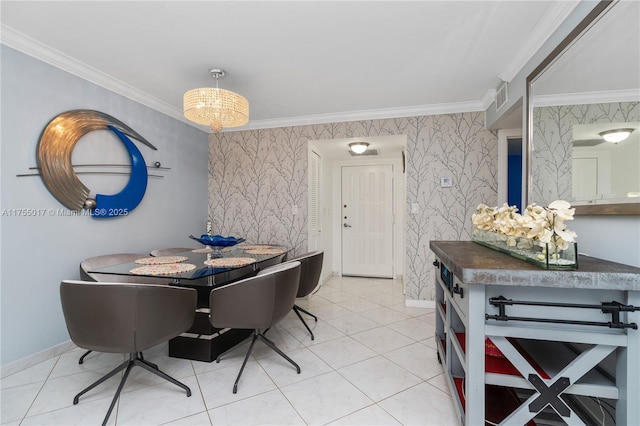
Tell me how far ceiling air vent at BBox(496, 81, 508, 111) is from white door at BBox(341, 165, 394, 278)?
2.18 meters

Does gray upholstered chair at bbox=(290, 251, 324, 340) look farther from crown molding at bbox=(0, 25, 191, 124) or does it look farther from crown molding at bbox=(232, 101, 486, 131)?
crown molding at bbox=(0, 25, 191, 124)

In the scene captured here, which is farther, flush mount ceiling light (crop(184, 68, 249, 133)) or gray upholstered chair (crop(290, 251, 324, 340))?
gray upholstered chair (crop(290, 251, 324, 340))

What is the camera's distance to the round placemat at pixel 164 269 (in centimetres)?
196

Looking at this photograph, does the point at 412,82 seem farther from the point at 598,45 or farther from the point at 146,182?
the point at 146,182

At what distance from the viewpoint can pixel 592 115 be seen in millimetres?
A: 1406

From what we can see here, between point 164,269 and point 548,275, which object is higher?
point 548,275

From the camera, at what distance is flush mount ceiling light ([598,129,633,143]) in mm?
1204

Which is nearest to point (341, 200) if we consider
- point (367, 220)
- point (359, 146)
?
point (367, 220)

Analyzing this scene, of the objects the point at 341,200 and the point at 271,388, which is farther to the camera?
the point at 341,200

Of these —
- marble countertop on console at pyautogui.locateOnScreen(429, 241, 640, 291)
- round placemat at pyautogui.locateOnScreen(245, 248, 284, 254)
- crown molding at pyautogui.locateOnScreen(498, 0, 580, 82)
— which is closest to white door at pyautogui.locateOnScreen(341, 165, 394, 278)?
round placemat at pyautogui.locateOnScreen(245, 248, 284, 254)

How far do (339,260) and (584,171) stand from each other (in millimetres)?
4018

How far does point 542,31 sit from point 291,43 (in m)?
1.66

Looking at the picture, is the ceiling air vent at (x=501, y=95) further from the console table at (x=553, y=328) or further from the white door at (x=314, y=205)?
the white door at (x=314, y=205)

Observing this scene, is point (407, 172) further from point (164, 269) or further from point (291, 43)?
point (164, 269)
